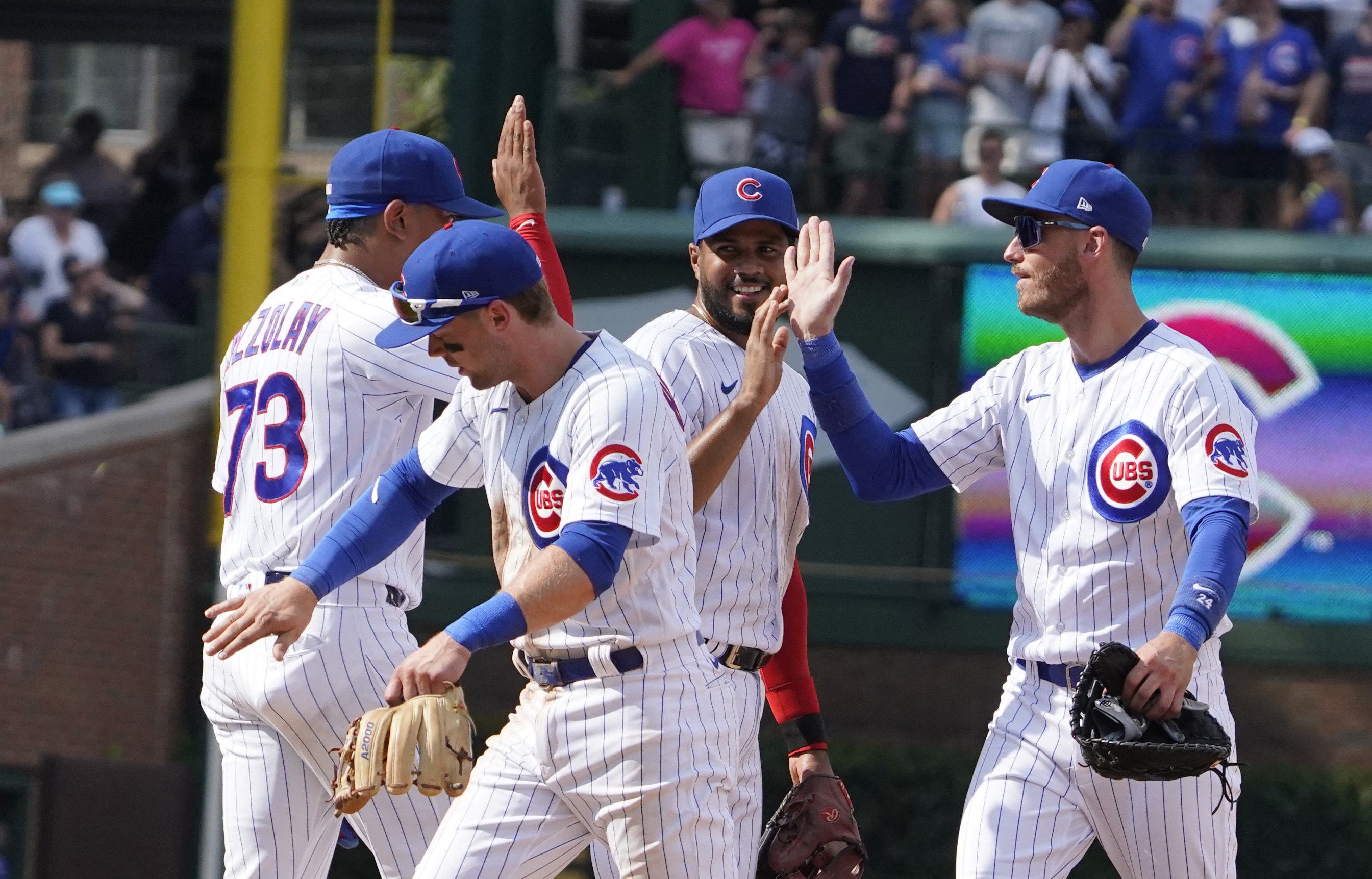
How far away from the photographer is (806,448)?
461 cm

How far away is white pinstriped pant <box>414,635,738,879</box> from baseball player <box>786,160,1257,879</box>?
0.75 meters

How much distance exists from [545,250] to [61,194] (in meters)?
7.45

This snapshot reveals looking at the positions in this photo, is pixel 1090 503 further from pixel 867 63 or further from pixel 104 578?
pixel 104 578

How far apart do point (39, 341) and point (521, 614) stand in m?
8.42

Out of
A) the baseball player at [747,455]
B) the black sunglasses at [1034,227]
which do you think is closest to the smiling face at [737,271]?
the baseball player at [747,455]

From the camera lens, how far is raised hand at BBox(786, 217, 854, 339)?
4.29 m

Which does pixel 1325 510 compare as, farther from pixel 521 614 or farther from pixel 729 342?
pixel 521 614

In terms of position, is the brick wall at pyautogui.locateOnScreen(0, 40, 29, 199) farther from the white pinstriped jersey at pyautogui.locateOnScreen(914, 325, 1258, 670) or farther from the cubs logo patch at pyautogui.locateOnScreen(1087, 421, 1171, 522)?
the cubs logo patch at pyautogui.locateOnScreen(1087, 421, 1171, 522)

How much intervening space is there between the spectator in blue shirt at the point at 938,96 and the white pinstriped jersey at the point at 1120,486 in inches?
235

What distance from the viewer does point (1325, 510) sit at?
9.70 metres

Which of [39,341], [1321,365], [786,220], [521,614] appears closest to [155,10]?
[39,341]

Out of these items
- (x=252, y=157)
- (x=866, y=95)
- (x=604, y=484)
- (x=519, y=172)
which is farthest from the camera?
(x=252, y=157)

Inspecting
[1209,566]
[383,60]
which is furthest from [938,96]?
[1209,566]

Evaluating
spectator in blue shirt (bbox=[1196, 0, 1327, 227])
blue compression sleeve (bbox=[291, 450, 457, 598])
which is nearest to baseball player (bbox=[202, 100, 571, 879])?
blue compression sleeve (bbox=[291, 450, 457, 598])
